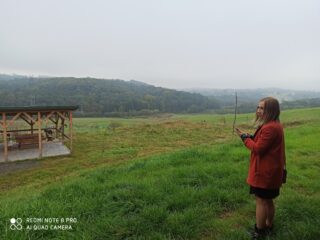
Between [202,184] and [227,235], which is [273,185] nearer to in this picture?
[227,235]

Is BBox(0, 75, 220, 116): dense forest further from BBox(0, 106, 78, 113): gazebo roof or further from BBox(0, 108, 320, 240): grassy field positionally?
BBox(0, 108, 320, 240): grassy field

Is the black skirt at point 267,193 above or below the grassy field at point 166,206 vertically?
above

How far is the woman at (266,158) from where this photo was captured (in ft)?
10.5

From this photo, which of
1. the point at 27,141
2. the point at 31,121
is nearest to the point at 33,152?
the point at 27,141

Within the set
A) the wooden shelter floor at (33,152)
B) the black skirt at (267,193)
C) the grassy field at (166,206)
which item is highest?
the black skirt at (267,193)

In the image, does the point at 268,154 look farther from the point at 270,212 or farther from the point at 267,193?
the point at 270,212

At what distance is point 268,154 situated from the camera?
129 inches

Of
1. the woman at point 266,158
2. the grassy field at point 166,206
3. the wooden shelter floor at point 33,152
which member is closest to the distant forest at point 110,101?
the wooden shelter floor at point 33,152

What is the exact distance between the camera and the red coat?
3184 mm

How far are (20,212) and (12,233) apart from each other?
0.62 meters

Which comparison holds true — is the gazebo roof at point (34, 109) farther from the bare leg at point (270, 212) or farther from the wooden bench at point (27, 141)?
the bare leg at point (270, 212)

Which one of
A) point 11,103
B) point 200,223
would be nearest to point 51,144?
point 200,223

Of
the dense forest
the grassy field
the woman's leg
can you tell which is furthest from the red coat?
the dense forest

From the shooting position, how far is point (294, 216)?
12.8 ft
